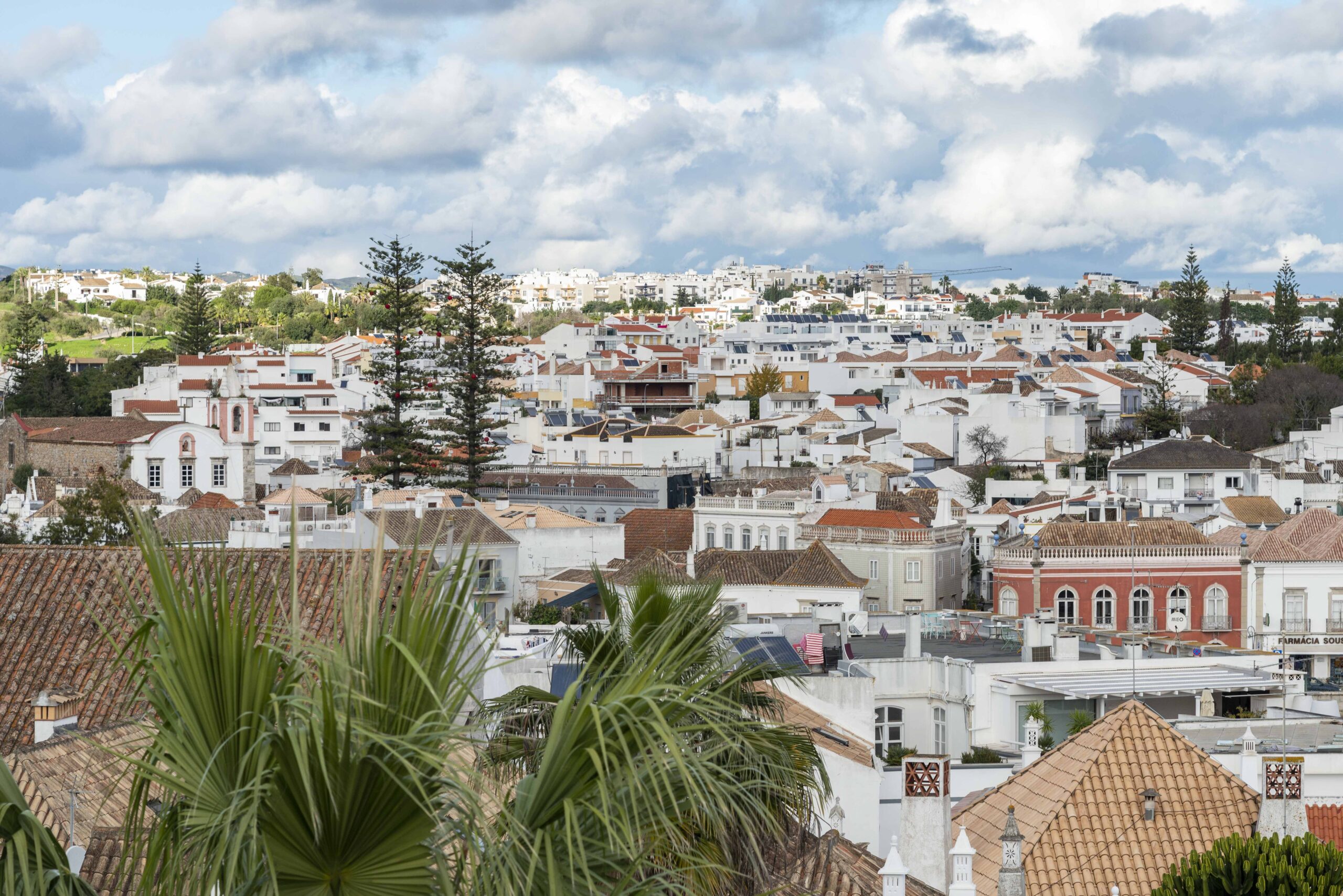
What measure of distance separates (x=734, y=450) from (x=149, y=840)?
7247cm

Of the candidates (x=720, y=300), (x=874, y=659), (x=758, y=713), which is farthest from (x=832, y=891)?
(x=720, y=300)

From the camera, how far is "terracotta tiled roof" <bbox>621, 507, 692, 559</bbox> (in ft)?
172

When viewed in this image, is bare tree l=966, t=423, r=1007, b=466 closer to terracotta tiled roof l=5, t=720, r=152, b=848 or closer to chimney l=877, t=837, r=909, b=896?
terracotta tiled roof l=5, t=720, r=152, b=848

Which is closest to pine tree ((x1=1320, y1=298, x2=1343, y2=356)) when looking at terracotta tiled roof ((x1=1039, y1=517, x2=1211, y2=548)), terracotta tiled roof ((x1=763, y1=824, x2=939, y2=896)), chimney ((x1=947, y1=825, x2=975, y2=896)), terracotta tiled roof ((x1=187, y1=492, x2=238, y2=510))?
terracotta tiled roof ((x1=1039, y1=517, x2=1211, y2=548))

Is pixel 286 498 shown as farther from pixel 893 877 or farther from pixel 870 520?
pixel 893 877

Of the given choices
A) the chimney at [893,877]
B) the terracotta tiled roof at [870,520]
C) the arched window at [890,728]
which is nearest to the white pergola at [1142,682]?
the arched window at [890,728]

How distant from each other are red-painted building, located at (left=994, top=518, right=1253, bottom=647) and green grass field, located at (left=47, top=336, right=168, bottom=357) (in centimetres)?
8637

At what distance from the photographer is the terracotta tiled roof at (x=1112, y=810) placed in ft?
39.5

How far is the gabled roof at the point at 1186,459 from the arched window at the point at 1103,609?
17091 mm

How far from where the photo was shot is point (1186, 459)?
54.2m

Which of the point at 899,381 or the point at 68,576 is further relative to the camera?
the point at 899,381

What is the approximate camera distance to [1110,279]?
200m

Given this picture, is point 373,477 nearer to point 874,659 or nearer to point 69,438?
point 69,438

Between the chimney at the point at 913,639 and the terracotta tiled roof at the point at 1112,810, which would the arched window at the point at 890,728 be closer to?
the chimney at the point at 913,639
